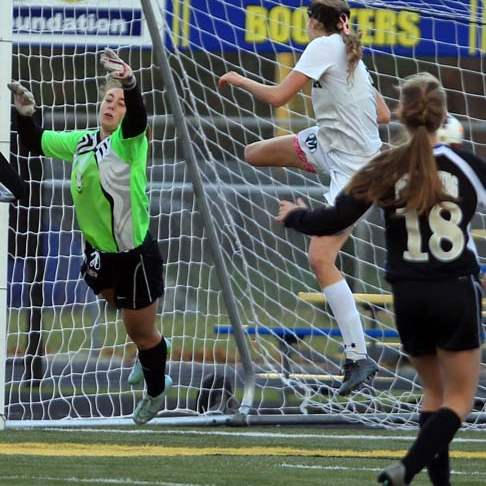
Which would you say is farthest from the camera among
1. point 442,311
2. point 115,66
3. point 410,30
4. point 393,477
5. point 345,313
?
point 410,30

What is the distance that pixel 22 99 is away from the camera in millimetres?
8484

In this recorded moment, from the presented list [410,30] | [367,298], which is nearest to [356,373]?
[367,298]

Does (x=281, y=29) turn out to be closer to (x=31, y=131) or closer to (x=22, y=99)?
(x=31, y=131)

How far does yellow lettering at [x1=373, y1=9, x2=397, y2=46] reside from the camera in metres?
10.7

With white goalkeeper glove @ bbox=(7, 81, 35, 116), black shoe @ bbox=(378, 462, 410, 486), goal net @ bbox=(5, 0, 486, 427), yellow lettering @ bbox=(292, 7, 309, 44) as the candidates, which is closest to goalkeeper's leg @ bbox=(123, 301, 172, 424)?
white goalkeeper glove @ bbox=(7, 81, 35, 116)

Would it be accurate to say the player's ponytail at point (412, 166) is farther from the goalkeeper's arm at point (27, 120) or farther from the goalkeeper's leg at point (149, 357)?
the goalkeeper's arm at point (27, 120)

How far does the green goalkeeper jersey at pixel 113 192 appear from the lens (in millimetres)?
8367

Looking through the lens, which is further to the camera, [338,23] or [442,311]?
[338,23]

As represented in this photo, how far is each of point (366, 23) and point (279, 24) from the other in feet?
1.91

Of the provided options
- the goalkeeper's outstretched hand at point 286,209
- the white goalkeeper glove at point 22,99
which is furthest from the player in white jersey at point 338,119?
the goalkeeper's outstretched hand at point 286,209

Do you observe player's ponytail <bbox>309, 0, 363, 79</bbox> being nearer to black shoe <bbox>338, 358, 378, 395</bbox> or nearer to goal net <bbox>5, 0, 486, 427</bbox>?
black shoe <bbox>338, 358, 378, 395</bbox>

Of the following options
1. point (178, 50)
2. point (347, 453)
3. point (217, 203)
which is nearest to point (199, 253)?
point (217, 203)

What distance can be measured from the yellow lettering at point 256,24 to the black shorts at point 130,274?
2.74 metres

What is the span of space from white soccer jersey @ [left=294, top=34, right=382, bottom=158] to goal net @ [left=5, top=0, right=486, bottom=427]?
7.85 ft
